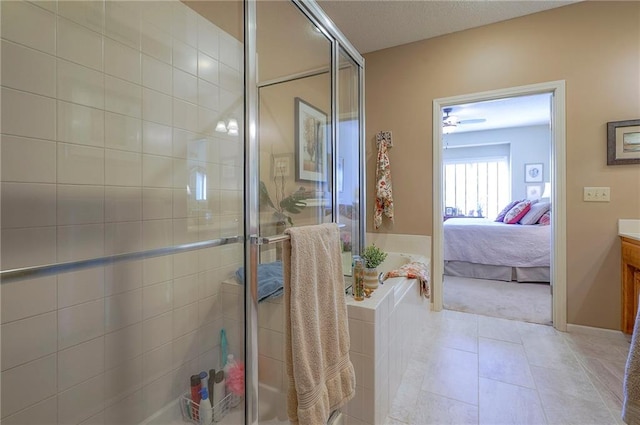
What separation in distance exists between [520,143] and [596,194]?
4604 mm

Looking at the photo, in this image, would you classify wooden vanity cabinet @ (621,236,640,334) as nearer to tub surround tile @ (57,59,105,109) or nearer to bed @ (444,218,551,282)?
bed @ (444,218,551,282)

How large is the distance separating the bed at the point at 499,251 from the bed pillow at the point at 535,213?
0.71ft

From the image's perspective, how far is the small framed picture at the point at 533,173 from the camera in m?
6.10

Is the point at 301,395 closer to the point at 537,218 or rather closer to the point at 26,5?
the point at 26,5

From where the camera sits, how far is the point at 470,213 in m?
6.93

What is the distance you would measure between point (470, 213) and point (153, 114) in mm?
7004

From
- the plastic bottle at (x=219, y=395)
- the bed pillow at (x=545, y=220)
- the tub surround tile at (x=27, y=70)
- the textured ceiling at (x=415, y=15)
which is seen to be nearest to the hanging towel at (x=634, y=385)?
the plastic bottle at (x=219, y=395)

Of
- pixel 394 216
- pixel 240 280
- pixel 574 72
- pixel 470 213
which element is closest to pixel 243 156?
pixel 240 280

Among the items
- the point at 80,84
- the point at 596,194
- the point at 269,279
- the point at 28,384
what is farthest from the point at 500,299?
the point at 80,84

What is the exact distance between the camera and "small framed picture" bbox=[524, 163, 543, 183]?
610 centimetres

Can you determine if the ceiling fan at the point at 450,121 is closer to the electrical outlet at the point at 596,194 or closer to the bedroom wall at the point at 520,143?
the bedroom wall at the point at 520,143

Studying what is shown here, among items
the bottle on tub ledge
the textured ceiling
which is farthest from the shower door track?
the textured ceiling

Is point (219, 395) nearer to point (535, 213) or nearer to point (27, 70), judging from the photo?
point (27, 70)

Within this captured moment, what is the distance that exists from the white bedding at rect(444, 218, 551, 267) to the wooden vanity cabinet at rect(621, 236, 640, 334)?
4.97 ft
